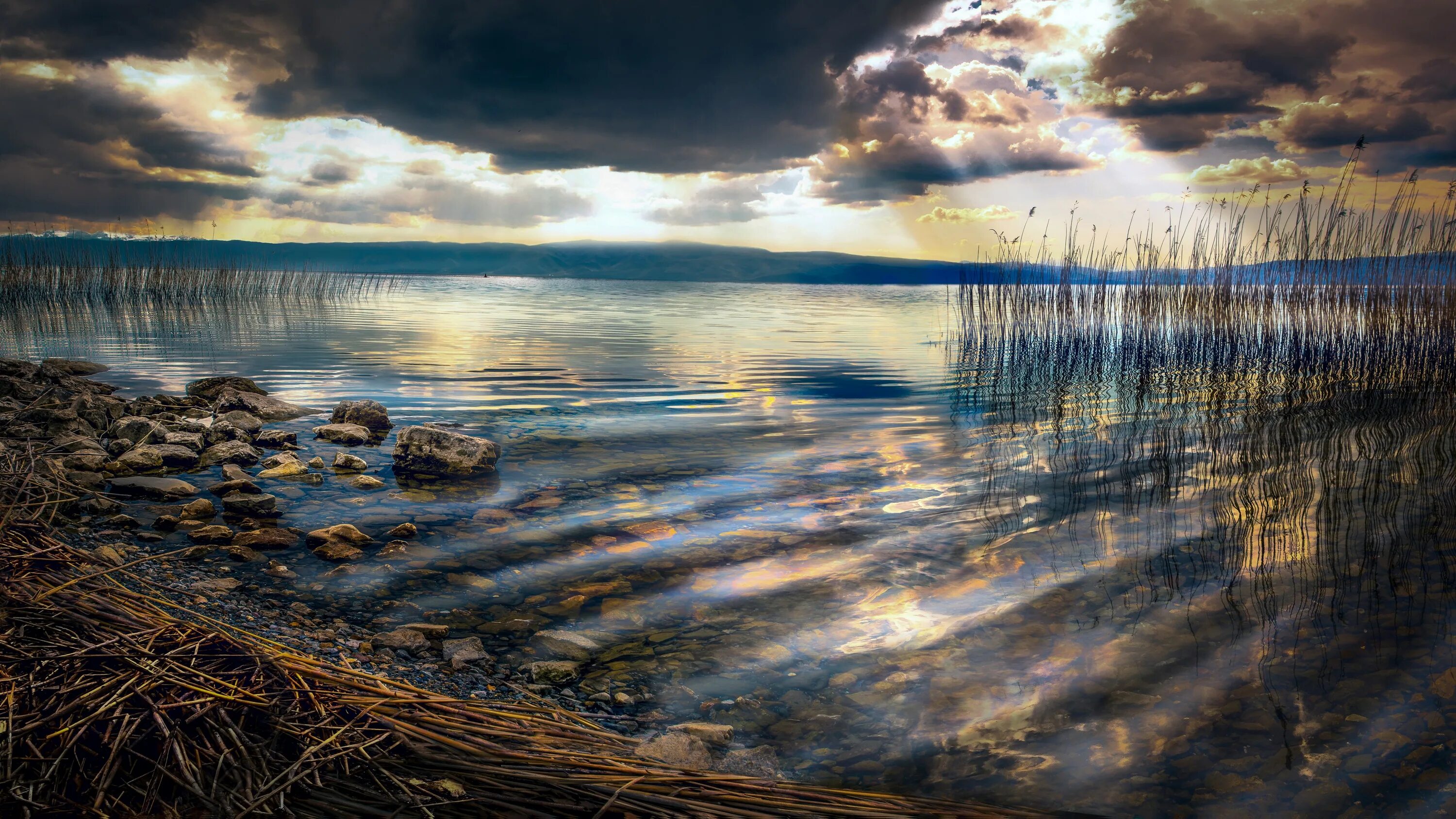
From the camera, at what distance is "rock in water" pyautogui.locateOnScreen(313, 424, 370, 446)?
710cm

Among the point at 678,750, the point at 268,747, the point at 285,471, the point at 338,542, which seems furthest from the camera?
the point at 285,471

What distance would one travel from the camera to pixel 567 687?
115 inches

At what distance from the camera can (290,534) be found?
178 inches

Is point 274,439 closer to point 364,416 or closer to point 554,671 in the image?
point 364,416

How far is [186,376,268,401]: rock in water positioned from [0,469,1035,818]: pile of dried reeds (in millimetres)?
8064

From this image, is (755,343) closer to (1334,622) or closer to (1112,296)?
(1112,296)

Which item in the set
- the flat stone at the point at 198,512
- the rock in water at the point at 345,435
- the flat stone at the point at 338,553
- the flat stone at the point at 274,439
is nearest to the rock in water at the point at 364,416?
the rock in water at the point at 345,435

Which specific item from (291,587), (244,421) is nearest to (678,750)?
(291,587)

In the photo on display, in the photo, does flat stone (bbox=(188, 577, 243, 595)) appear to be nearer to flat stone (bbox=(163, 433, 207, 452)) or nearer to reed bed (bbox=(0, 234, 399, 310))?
flat stone (bbox=(163, 433, 207, 452))

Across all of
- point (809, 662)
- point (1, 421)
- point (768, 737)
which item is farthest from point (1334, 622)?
point (1, 421)

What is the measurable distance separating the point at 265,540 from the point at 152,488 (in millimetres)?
1547

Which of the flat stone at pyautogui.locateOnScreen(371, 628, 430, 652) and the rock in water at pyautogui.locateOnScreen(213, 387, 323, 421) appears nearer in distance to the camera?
the flat stone at pyautogui.locateOnScreen(371, 628, 430, 652)

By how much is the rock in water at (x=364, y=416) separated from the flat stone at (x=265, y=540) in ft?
10.8

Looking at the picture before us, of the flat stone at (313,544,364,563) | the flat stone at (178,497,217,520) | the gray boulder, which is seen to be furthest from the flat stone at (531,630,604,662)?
the gray boulder
